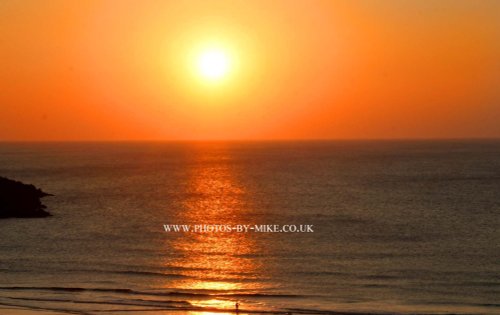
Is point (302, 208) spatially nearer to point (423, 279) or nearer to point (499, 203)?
point (499, 203)

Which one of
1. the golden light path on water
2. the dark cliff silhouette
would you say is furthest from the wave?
the dark cliff silhouette

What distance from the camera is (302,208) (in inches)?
3583

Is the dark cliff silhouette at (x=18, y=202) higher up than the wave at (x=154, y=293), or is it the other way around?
the dark cliff silhouette at (x=18, y=202)

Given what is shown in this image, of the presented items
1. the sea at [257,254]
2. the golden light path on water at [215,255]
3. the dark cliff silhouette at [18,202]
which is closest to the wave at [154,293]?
the sea at [257,254]

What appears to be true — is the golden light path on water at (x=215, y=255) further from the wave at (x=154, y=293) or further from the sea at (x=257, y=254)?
the wave at (x=154, y=293)

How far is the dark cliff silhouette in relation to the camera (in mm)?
77312

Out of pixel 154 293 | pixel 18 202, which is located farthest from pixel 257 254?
pixel 18 202

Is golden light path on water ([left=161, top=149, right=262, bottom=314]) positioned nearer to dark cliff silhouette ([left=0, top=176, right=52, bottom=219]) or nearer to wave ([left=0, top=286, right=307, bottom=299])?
wave ([left=0, top=286, right=307, bottom=299])

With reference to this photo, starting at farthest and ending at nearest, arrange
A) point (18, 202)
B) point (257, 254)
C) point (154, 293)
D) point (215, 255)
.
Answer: point (18, 202) < point (257, 254) < point (215, 255) < point (154, 293)

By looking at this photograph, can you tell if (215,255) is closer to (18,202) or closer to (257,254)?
(257,254)

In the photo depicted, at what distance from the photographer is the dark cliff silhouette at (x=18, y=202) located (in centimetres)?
7731

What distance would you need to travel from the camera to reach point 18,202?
81312 mm

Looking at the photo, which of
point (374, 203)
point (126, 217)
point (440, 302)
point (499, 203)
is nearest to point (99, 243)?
point (126, 217)

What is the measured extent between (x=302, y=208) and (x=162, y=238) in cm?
3039
